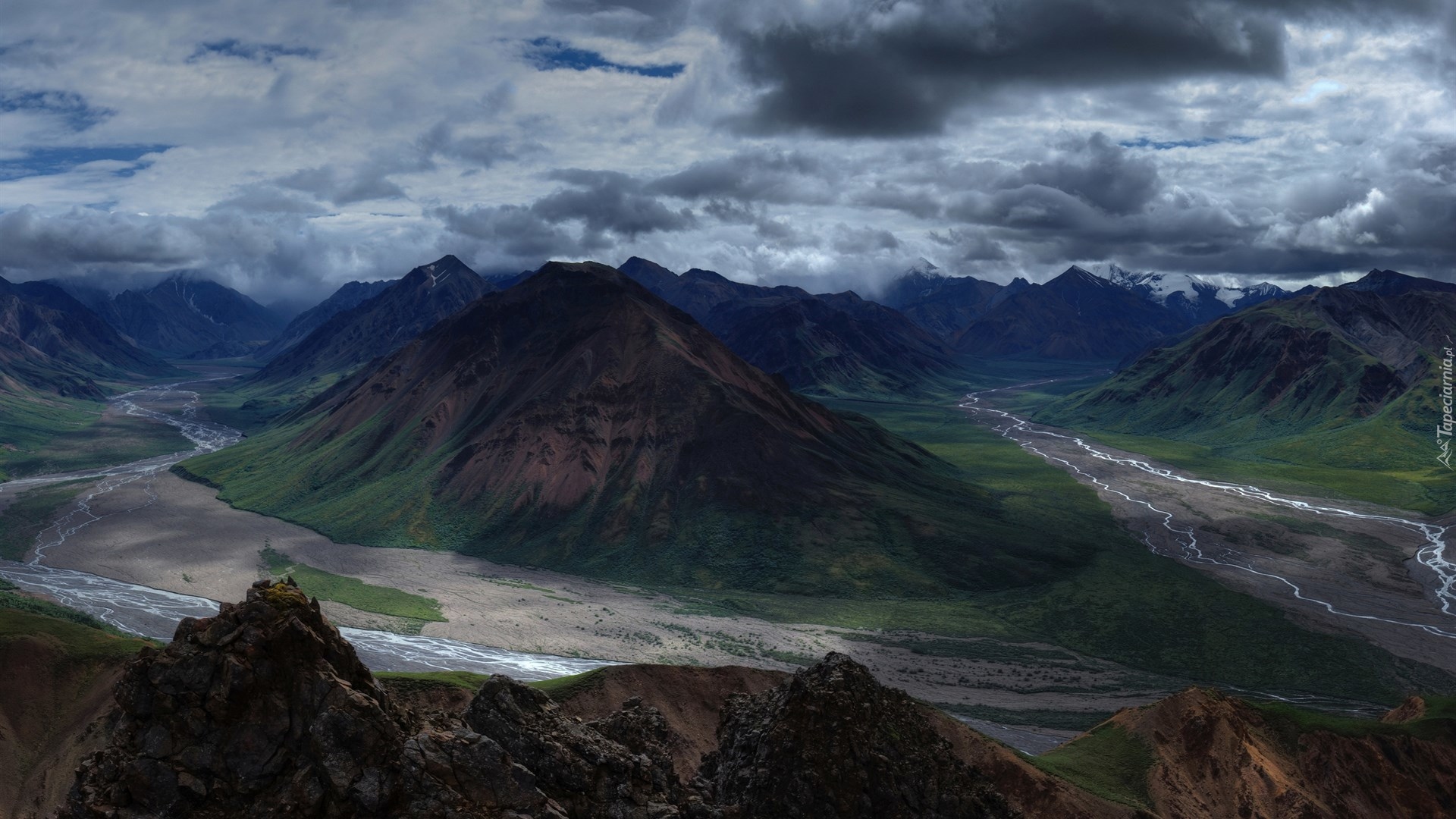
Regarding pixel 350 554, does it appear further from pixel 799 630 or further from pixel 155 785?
pixel 155 785

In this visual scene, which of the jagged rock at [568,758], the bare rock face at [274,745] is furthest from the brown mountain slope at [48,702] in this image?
the jagged rock at [568,758]

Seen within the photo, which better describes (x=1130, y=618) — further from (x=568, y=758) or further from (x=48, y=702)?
(x=48, y=702)

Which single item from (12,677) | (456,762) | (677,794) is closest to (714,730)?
(677,794)

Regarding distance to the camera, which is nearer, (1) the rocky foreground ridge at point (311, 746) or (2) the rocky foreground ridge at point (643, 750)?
(1) the rocky foreground ridge at point (311, 746)

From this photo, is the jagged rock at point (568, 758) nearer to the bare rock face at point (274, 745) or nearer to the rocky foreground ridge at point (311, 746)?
the rocky foreground ridge at point (311, 746)

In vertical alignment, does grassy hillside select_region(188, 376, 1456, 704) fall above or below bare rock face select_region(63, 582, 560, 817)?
below

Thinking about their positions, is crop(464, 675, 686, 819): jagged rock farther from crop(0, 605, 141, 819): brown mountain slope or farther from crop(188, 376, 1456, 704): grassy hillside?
crop(188, 376, 1456, 704): grassy hillside

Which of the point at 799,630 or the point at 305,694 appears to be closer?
the point at 305,694

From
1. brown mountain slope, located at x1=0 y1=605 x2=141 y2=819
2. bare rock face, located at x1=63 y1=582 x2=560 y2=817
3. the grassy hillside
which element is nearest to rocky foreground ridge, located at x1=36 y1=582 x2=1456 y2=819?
bare rock face, located at x1=63 y1=582 x2=560 y2=817
